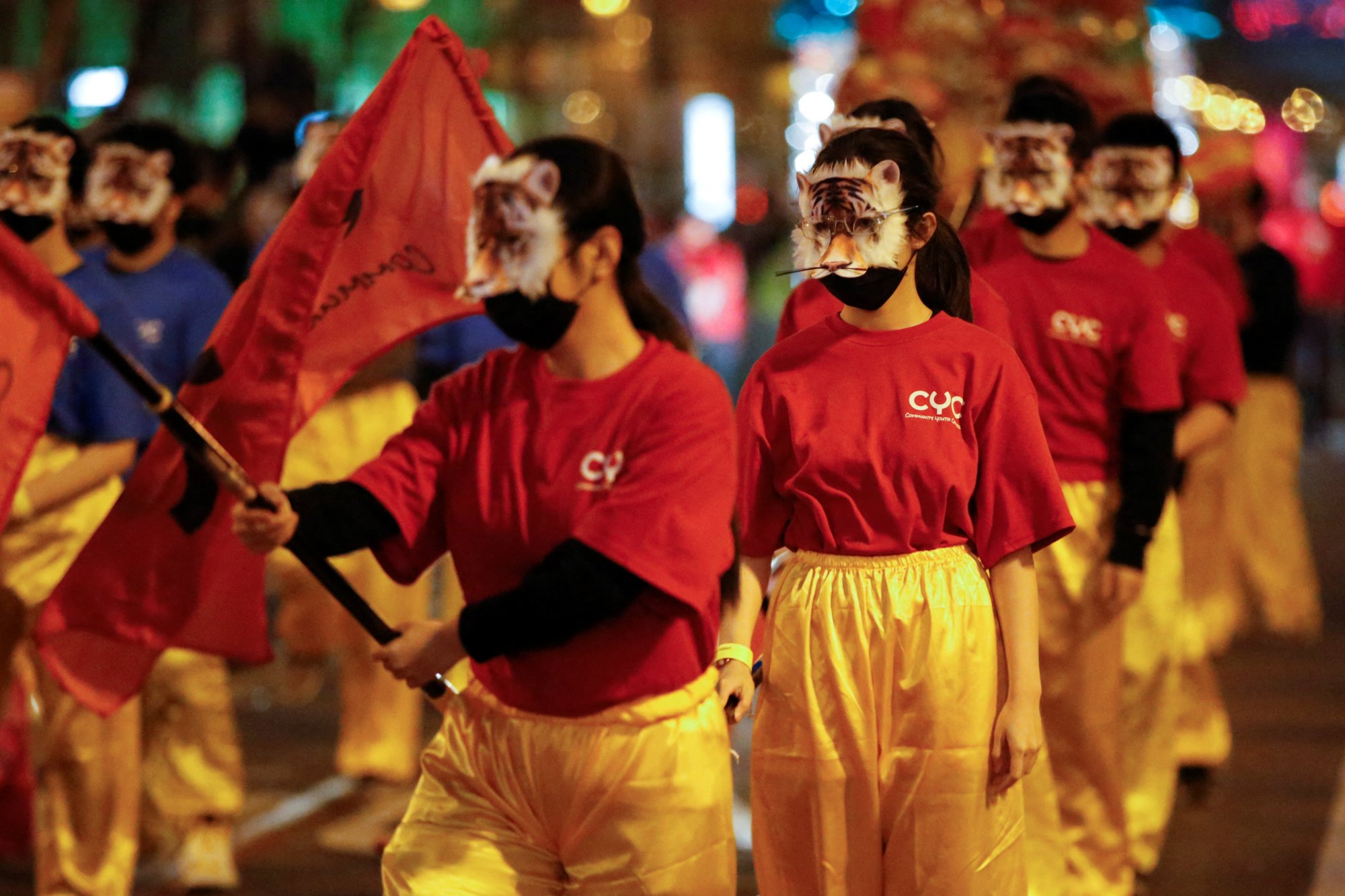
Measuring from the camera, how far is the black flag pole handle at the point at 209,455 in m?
3.29

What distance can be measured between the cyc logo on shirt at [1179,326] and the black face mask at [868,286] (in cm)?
245

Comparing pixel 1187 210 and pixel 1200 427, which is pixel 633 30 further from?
pixel 1200 427

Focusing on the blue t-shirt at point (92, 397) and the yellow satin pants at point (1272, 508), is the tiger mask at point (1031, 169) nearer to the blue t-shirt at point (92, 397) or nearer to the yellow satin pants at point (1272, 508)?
the blue t-shirt at point (92, 397)

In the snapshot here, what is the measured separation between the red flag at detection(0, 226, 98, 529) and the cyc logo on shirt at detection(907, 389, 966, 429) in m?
1.57

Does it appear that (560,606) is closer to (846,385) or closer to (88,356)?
(846,385)

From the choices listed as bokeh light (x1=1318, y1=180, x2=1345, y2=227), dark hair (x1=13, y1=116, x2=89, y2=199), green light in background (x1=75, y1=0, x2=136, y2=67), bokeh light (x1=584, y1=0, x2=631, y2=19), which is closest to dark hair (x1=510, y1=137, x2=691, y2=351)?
dark hair (x1=13, y1=116, x2=89, y2=199)

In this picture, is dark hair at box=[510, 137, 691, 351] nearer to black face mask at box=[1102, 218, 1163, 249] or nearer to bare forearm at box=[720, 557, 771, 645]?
bare forearm at box=[720, 557, 771, 645]

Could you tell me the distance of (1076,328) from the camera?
5.13m

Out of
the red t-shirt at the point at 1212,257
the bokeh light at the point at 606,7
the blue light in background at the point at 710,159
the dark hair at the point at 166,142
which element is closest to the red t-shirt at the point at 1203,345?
the red t-shirt at the point at 1212,257

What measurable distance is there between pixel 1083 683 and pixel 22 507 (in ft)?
9.74

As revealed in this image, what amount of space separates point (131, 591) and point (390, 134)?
1.16m

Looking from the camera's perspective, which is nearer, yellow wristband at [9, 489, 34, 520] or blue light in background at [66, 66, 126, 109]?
yellow wristband at [9, 489, 34, 520]

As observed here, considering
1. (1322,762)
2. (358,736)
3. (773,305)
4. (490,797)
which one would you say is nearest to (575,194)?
(490,797)

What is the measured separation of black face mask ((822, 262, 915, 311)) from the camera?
150 inches
